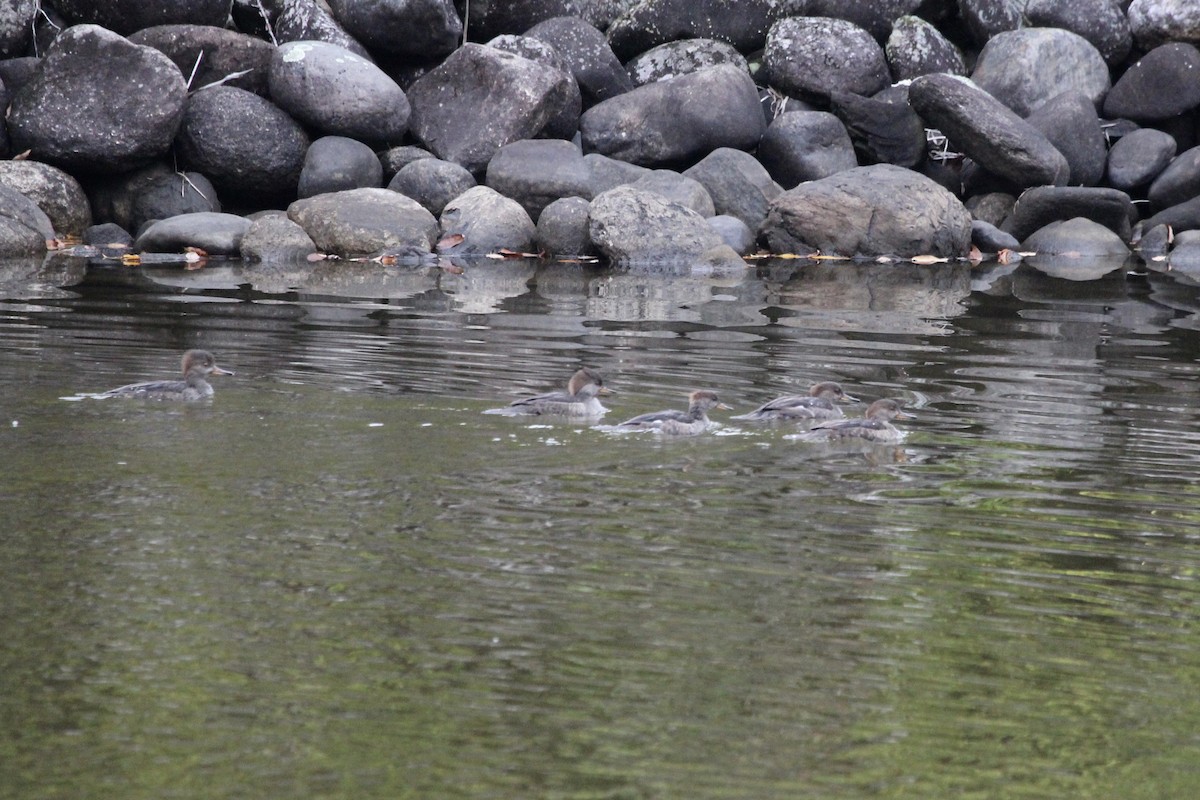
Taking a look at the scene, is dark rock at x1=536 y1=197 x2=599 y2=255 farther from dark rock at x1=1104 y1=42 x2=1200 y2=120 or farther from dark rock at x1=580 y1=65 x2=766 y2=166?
dark rock at x1=1104 y1=42 x2=1200 y2=120

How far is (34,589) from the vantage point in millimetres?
5887

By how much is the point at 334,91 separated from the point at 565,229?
3807mm

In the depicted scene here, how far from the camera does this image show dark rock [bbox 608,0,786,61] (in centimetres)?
2694

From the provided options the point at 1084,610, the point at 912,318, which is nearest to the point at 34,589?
the point at 1084,610

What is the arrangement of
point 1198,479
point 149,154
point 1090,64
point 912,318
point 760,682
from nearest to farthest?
point 760,682, point 1198,479, point 912,318, point 149,154, point 1090,64

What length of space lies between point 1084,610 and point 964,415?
4271 mm

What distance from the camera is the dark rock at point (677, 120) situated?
961 inches

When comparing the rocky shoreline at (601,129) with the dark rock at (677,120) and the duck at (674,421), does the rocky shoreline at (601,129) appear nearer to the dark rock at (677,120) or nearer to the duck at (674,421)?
the dark rock at (677,120)

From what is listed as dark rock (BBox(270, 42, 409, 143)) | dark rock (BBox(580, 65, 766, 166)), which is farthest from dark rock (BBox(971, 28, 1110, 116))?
dark rock (BBox(270, 42, 409, 143))

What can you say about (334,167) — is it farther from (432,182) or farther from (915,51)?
(915,51)

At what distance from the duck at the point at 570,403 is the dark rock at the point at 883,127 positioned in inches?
633

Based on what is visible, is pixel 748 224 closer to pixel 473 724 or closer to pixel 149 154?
pixel 149 154

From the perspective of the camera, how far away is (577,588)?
20.0 feet

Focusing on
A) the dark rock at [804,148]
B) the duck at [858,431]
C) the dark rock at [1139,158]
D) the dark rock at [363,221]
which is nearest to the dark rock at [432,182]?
the dark rock at [363,221]
